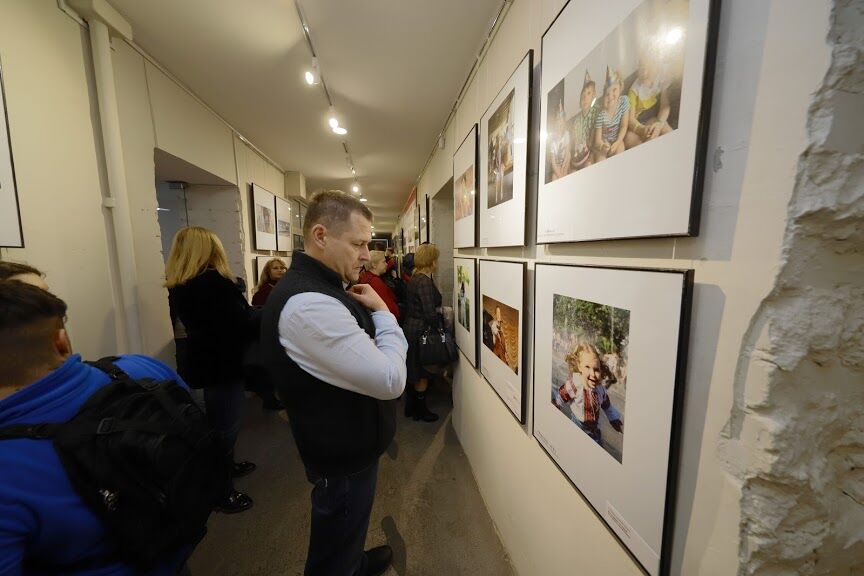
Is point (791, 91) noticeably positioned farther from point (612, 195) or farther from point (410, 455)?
point (410, 455)

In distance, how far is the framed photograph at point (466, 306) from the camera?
2264mm

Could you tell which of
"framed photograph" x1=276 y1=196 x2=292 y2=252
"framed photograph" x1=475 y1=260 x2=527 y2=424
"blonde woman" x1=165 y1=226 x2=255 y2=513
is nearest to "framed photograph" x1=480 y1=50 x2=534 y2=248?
"framed photograph" x1=475 y1=260 x2=527 y2=424

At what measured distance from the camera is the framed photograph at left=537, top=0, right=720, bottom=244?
0.61 meters

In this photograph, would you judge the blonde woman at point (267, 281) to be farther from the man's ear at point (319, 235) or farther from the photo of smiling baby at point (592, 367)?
the photo of smiling baby at point (592, 367)

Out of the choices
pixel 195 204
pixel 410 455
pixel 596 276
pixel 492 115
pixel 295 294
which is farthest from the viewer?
pixel 195 204

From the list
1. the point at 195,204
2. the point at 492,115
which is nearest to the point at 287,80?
the point at 492,115

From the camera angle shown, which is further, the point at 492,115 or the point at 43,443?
the point at 492,115

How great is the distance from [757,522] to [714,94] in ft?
2.65

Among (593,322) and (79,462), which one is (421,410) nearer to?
(593,322)

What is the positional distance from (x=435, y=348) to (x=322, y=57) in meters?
2.46

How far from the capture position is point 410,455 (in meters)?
2.70

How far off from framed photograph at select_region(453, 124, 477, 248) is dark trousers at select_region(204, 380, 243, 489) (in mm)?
1963

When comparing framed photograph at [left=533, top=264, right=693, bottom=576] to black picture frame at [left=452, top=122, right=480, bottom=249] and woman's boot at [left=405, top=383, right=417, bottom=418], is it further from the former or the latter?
woman's boot at [left=405, top=383, right=417, bottom=418]

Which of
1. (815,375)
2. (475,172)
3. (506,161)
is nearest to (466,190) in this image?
(475,172)
